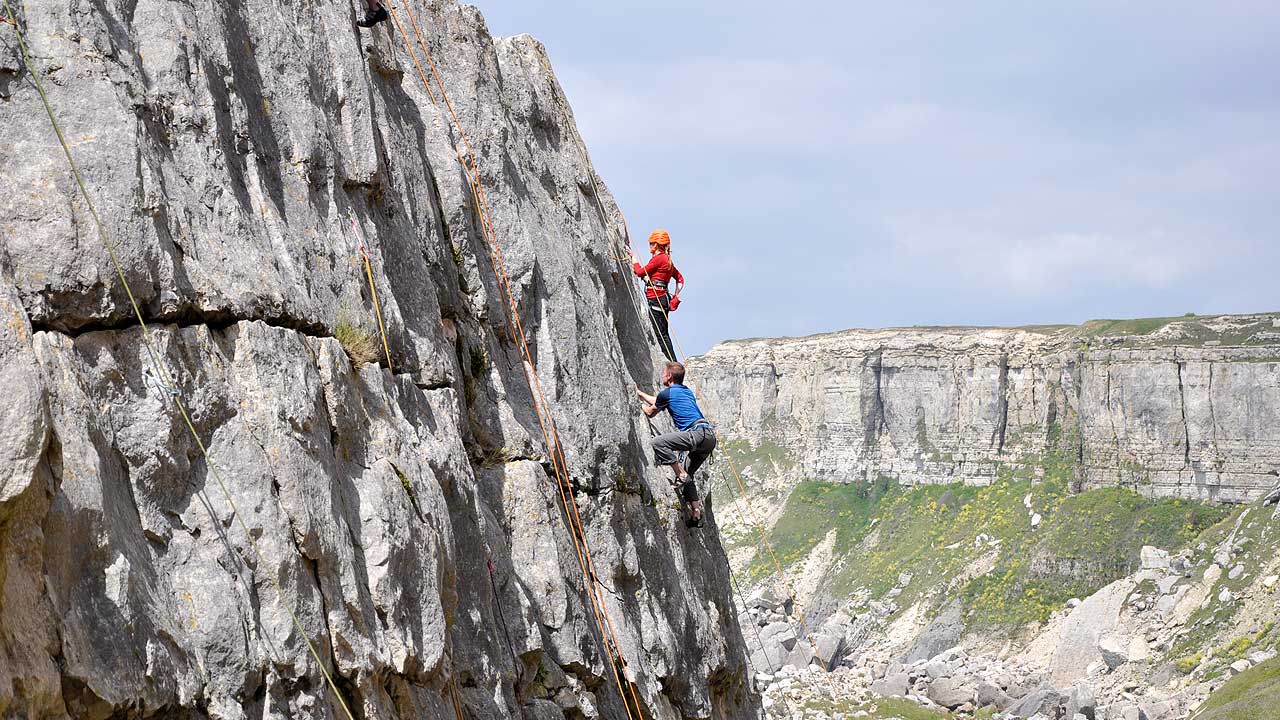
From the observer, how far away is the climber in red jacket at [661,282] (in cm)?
1866

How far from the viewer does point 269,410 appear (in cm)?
805

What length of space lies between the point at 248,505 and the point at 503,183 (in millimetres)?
7510

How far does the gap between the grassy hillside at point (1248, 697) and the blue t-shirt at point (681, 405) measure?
104ft

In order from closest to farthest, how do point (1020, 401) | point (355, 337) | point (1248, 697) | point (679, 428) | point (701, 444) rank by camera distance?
point (355, 337) → point (701, 444) → point (679, 428) → point (1248, 697) → point (1020, 401)

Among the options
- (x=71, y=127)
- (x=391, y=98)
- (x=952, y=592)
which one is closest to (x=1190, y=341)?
(x=952, y=592)

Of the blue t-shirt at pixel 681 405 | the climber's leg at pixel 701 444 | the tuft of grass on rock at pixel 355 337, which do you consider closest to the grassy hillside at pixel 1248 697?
the climber's leg at pixel 701 444

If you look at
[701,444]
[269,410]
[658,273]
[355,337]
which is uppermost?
[658,273]

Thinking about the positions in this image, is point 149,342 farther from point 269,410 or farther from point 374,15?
point 374,15

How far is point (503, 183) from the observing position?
47.2ft

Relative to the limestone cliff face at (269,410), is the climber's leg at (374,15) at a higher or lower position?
higher

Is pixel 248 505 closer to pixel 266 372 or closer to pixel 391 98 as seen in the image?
pixel 266 372

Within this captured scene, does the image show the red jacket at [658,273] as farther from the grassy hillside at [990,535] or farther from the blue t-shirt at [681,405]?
the grassy hillside at [990,535]

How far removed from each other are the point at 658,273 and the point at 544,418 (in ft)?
20.1

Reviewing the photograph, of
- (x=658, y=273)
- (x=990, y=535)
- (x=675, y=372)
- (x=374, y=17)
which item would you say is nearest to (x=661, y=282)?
(x=658, y=273)
